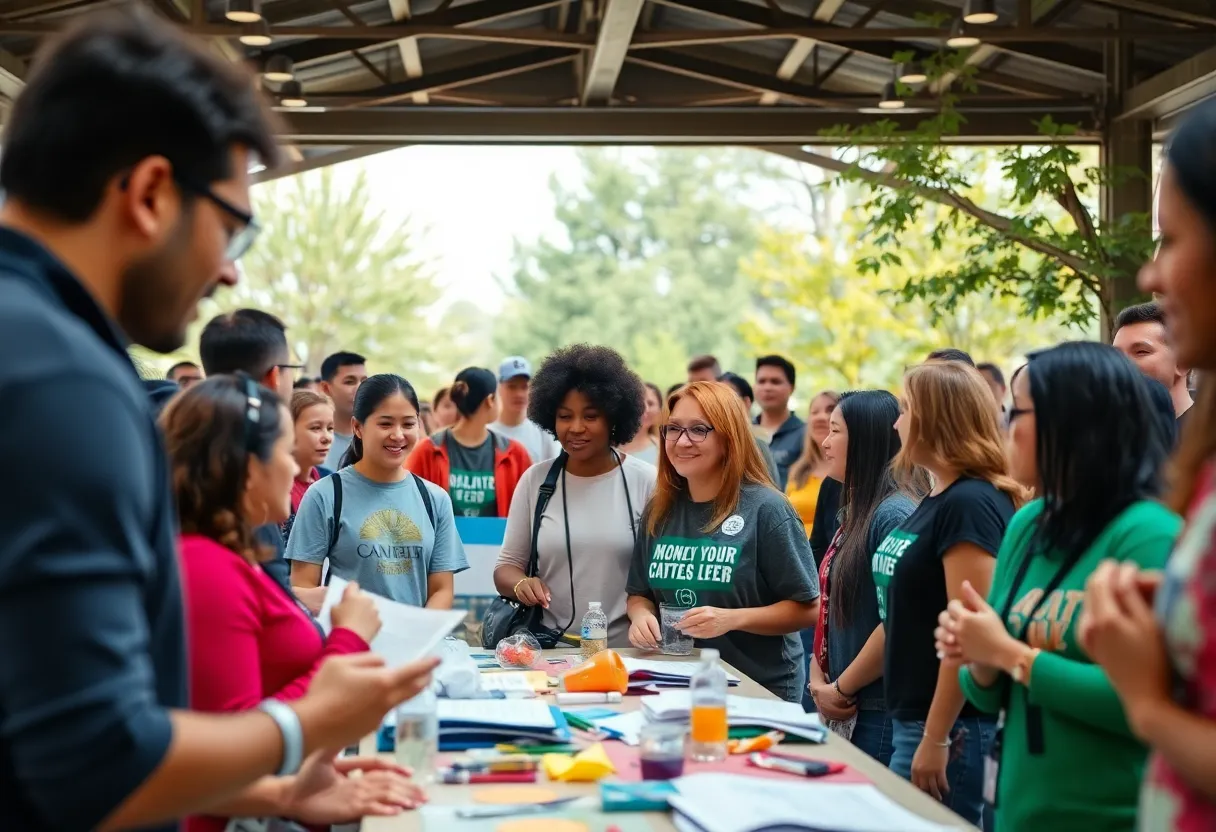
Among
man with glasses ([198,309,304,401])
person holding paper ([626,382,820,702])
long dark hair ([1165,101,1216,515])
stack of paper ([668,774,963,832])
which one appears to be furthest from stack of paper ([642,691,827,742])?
man with glasses ([198,309,304,401])

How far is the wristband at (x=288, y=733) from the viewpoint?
4.33ft

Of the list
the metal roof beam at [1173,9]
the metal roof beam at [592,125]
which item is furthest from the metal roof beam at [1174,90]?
the metal roof beam at [592,125]

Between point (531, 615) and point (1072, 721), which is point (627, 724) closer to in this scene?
point (1072, 721)

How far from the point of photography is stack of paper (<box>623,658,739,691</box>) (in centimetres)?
330

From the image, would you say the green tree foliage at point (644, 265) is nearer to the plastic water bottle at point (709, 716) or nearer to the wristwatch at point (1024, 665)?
the plastic water bottle at point (709, 716)

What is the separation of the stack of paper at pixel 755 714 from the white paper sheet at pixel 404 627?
28.0 inches

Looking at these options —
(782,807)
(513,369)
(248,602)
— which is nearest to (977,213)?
(513,369)

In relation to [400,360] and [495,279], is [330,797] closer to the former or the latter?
[400,360]

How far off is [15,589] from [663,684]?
7.95 feet

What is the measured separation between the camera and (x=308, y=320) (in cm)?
3256

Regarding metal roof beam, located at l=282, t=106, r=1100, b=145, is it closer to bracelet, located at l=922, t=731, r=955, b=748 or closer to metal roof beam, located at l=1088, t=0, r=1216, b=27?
metal roof beam, located at l=1088, t=0, r=1216, b=27

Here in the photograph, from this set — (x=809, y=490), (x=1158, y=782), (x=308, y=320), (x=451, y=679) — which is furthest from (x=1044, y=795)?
(x=308, y=320)

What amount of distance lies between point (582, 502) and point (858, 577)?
39.6 inches

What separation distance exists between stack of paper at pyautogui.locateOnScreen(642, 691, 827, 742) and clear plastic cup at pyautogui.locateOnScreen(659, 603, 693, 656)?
680 mm
